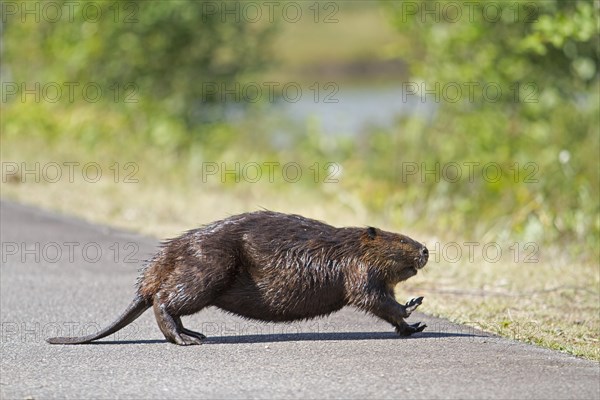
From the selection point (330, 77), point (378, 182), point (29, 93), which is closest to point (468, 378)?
point (378, 182)

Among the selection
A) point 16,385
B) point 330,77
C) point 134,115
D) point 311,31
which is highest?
point 311,31

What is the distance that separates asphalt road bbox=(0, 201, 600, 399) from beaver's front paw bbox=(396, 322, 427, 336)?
6 cm

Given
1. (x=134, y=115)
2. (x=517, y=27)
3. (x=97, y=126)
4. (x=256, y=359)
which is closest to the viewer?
(x=256, y=359)

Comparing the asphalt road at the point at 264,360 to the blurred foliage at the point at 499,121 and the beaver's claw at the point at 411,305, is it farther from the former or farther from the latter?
the blurred foliage at the point at 499,121

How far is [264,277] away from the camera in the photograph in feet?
22.7

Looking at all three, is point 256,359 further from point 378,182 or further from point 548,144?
point 548,144

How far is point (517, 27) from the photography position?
16.3m

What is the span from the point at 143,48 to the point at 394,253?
51.2 feet

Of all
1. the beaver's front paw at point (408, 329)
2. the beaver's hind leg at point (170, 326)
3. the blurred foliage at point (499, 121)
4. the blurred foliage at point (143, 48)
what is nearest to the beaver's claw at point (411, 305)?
the beaver's front paw at point (408, 329)

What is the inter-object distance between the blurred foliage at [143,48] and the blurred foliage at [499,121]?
18.6 feet

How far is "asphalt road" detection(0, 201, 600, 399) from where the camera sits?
5.76 m

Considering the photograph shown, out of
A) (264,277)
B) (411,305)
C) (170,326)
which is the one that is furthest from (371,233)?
(170,326)

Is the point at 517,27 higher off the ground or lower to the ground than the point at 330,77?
lower

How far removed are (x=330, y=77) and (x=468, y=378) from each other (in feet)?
199
